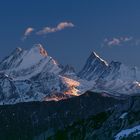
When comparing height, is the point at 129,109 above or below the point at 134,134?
above

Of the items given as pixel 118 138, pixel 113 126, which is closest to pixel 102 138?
pixel 113 126

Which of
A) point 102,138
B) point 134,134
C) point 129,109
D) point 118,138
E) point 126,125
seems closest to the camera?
point 134,134

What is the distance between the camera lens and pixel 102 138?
18712cm

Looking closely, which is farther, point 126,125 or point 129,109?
point 129,109

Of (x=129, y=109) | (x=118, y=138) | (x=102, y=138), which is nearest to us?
(x=118, y=138)

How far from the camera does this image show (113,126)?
191m

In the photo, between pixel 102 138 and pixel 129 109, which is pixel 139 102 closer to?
pixel 129 109

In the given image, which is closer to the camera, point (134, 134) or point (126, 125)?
point (134, 134)

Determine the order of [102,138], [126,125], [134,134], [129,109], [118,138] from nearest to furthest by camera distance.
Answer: [134,134], [118,138], [126,125], [102,138], [129,109]

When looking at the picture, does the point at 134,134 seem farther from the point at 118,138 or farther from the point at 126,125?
the point at 126,125

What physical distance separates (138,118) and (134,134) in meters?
43.3

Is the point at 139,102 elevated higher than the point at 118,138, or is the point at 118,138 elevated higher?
the point at 139,102

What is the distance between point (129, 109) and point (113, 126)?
12.0 meters

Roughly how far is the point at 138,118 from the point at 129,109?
936 inches
